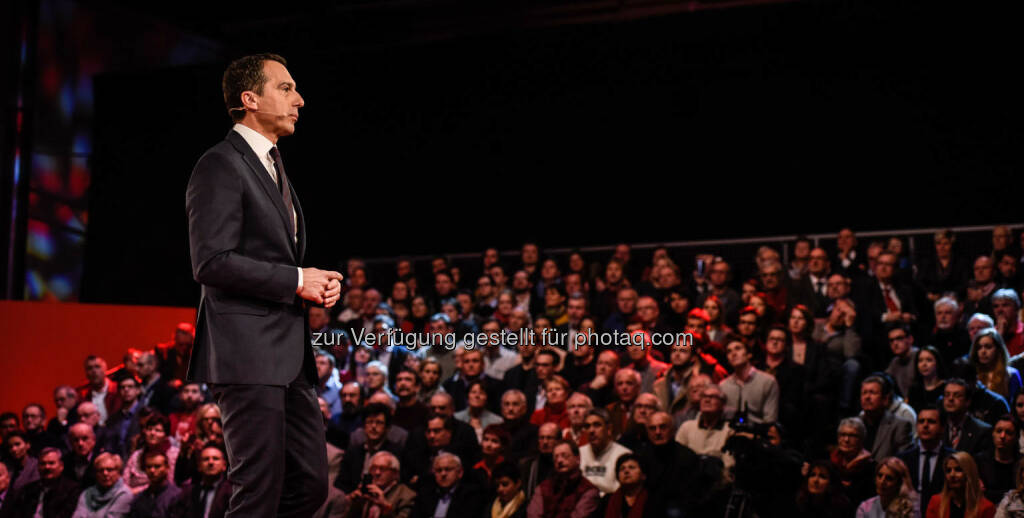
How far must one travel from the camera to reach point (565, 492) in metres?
5.21

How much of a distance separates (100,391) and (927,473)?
18.8 feet

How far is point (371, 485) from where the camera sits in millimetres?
5480

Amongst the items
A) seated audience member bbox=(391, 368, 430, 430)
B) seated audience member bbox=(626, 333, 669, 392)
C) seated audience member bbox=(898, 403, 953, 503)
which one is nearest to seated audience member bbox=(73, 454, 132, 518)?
seated audience member bbox=(391, 368, 430, 430)

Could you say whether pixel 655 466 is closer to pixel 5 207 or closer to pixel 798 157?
pixel 798 157

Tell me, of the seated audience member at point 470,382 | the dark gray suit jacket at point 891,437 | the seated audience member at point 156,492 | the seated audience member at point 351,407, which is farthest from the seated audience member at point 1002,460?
the seated audience member at point 156,492

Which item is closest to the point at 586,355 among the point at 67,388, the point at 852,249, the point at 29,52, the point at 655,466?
the point at 655,466

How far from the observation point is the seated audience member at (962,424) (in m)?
4.78

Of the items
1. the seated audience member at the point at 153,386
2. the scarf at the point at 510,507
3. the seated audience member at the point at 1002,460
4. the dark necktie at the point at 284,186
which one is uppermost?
the dark necktie at the point at 284,186

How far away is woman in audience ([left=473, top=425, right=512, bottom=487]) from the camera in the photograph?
221 inches

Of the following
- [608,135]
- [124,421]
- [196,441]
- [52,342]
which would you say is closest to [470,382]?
A: [196,441]

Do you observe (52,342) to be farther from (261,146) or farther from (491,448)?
(261,146)

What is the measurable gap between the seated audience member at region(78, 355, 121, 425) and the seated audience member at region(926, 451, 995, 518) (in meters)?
5.54

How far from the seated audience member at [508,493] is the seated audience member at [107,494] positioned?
225cm

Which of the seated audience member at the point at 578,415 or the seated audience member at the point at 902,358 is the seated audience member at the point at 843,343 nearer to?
the seated audience member at the point at 902,358
